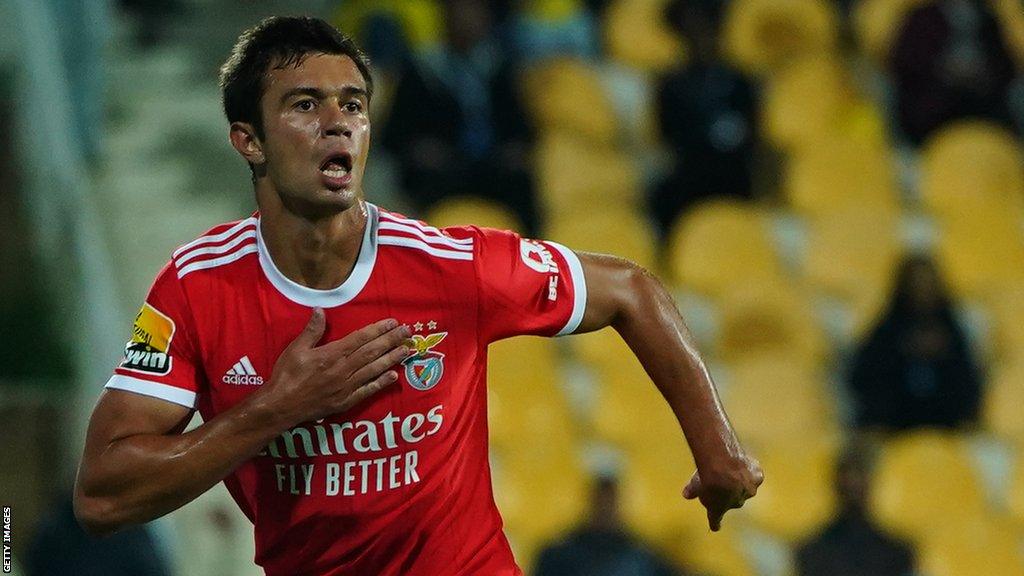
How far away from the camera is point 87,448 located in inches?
123

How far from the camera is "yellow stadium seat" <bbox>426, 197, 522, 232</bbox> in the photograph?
26.4 ft

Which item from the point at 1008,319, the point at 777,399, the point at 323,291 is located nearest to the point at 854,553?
the point at 777,399

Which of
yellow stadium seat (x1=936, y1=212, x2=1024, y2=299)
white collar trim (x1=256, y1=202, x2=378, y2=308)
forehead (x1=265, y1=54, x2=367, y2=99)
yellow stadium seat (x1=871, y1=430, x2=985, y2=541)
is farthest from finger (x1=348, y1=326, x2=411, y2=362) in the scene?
yellow stadium seat (x1=936, y1=212, x2=1024, y2=299)

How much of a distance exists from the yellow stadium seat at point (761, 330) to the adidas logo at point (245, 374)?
16.3ft

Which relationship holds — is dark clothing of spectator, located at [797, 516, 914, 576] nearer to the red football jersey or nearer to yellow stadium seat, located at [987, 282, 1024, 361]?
yellow stadium seat, located at [987, 282, 1024, 361]

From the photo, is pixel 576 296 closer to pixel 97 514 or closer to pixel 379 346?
pixel 379 346

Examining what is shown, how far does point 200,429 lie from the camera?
3068 mm

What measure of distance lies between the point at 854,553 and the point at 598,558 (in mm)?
1121

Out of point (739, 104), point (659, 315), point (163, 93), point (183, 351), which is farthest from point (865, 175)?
point (183, 351)

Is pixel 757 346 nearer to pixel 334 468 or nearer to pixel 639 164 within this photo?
pixel 639 164

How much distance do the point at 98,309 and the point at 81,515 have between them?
455 centimetres

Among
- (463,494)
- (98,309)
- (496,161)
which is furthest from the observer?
(496,161)

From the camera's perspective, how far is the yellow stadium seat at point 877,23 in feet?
30.0

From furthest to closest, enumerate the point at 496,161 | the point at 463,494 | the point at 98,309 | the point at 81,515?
1. the point at 496,161
2. the point at 98,309
3. the point at 463,494
4. the point at 81,515
